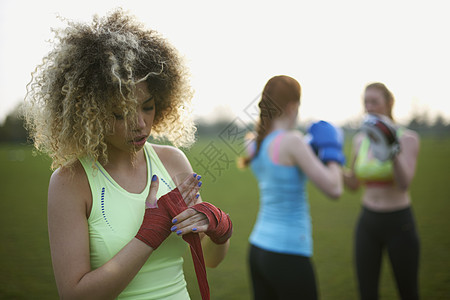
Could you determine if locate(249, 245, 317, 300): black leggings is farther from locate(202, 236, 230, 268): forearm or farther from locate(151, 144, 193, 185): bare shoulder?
locate(151, 144, 193, 185): bare shoulder

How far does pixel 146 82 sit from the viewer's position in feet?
4.95

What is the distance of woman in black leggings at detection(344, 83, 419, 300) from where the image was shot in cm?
323

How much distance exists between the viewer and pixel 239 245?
275 inches

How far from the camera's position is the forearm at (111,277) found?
1305 millimetres

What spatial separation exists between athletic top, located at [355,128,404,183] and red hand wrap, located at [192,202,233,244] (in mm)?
2557

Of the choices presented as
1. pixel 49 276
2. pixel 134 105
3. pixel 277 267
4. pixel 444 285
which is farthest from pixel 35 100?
A: pixel 444 285

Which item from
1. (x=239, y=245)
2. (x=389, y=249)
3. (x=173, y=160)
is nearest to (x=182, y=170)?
(x=173, y=160)

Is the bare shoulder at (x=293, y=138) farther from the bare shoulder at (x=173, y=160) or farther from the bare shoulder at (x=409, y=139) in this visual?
the bare shoulder at (x=409, y=139)

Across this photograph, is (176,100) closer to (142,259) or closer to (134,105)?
(134,105)

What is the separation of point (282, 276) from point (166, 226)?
128 cm

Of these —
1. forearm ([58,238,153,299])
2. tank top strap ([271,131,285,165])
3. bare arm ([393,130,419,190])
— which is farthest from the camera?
bare arm ([393,130,419,190])

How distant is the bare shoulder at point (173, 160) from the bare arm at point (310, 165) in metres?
0.94

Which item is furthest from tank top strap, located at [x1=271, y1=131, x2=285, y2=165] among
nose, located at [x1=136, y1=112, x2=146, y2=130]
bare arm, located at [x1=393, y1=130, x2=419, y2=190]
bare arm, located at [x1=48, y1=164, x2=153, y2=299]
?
bare arm, located at [x1=393, y1=130, x2=419, y2=190]

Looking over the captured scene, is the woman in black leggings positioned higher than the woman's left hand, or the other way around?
the woman's left hand
